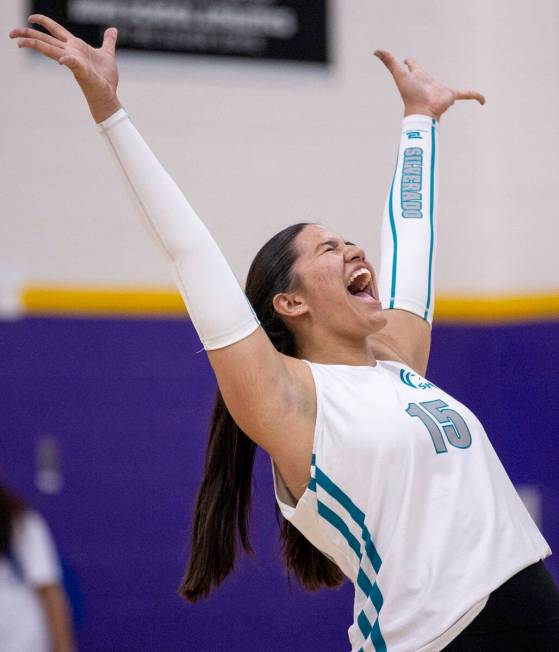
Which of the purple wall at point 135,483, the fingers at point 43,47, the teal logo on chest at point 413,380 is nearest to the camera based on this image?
the fingers at point 43,47

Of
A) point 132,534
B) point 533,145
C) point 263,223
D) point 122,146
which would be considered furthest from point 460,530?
point 533,145

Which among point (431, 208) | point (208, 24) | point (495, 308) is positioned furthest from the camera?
point (495, 308)

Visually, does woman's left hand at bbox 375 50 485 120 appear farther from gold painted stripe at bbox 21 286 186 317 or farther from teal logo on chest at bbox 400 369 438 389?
gold painted stripe at bbox 21 286 186 317

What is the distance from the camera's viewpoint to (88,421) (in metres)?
4.64

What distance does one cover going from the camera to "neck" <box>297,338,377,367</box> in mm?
2277

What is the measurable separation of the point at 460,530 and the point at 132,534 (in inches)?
112

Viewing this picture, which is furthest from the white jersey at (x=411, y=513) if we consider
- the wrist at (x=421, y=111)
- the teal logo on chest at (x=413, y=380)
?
the wrist at (x=421, y=111)

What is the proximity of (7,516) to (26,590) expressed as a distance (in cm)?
22

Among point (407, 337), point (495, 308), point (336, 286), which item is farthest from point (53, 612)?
point (495, 308)

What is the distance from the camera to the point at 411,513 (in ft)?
6.56

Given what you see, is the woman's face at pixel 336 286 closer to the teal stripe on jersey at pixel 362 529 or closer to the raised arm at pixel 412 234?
the raised arm at pixel 412 234

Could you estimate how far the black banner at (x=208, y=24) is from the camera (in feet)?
15.9

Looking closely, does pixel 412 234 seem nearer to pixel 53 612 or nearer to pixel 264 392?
pixel 264 392

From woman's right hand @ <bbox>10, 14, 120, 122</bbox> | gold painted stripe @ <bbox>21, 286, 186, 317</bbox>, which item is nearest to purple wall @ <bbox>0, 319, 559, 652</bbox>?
gold painted stripe @ <bbox>21, 286, 186, 317</bbox>
